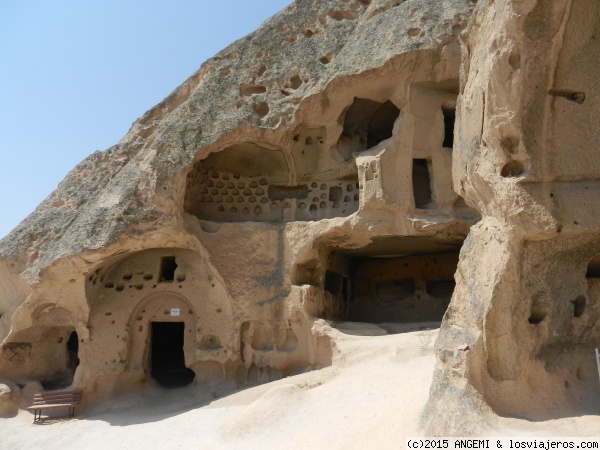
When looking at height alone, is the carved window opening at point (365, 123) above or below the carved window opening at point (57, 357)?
above

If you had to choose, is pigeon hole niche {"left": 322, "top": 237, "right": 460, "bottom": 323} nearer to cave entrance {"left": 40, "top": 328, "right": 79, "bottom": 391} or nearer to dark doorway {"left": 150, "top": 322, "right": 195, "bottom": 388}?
dark doorway {"left": 150, "top": 322, "right": 195, "bottom": 388}

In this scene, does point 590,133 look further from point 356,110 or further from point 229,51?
point 229,51

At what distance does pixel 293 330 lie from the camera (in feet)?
29.2

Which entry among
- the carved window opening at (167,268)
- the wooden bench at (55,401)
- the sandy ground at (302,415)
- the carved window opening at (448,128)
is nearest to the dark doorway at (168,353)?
the sandy ground at (302,415)

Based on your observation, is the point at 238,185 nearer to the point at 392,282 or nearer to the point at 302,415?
the point at 392,282

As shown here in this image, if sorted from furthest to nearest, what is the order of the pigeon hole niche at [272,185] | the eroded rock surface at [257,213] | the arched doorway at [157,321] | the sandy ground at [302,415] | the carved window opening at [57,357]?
the pigeon hole niche at [272,185] < the carved window opening at [57,357] < the arched doorway at [157,321] < the eroded rock surface at [257,213] < the sandy ground at [302,415]

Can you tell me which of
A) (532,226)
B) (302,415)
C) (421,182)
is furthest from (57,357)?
(532,226)

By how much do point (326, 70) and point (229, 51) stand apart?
7.59 ft

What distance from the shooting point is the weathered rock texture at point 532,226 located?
4.29 meters

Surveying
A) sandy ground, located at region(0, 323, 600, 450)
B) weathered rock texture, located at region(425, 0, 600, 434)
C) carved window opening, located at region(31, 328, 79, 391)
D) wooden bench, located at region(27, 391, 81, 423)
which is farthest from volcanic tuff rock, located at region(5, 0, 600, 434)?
weathered rock texture, located at region(425, 0, 600, 434)

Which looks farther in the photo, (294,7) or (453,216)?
(294,7)

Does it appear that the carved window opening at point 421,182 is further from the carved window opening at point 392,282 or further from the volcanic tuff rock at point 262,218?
the carved window opening at point 392,282

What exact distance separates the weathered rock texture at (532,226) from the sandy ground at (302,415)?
0.38 m

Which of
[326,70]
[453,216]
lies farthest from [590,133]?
[326,70]
